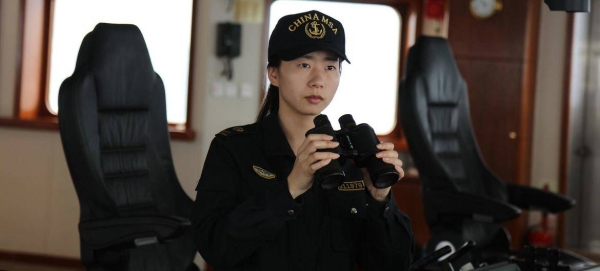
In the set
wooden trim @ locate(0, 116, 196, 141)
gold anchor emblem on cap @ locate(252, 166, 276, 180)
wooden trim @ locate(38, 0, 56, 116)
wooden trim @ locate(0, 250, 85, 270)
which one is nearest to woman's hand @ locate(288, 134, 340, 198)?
gold anchor emblem on cap @ locate(252, 166, 276, 180)

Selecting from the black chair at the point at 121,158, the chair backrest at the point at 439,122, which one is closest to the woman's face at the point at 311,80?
the black chair at the point at 121,158

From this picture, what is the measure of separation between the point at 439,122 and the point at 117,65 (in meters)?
1.51

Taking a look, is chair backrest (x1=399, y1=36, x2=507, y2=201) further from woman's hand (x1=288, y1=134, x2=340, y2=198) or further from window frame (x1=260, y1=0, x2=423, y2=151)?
woman's hand (x1=288, y1=134, x2=340, y2=198)

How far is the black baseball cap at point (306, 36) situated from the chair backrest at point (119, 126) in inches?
50.3

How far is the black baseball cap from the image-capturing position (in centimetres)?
199

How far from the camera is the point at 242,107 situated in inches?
226

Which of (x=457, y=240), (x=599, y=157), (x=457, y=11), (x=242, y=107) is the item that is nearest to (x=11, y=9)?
(x=242, y=107)

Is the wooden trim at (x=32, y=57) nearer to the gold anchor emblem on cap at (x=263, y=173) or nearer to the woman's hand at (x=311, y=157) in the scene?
the gold anchor emblem on cap at (x=263, y=173)

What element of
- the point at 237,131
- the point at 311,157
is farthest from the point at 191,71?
the point at 311,157

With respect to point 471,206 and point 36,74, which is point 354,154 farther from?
point 36,74

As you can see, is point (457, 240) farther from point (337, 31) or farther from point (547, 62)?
point (547, 62)

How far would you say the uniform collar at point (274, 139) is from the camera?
209 cm

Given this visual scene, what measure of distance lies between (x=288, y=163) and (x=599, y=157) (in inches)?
187

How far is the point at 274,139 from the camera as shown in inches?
82.7
